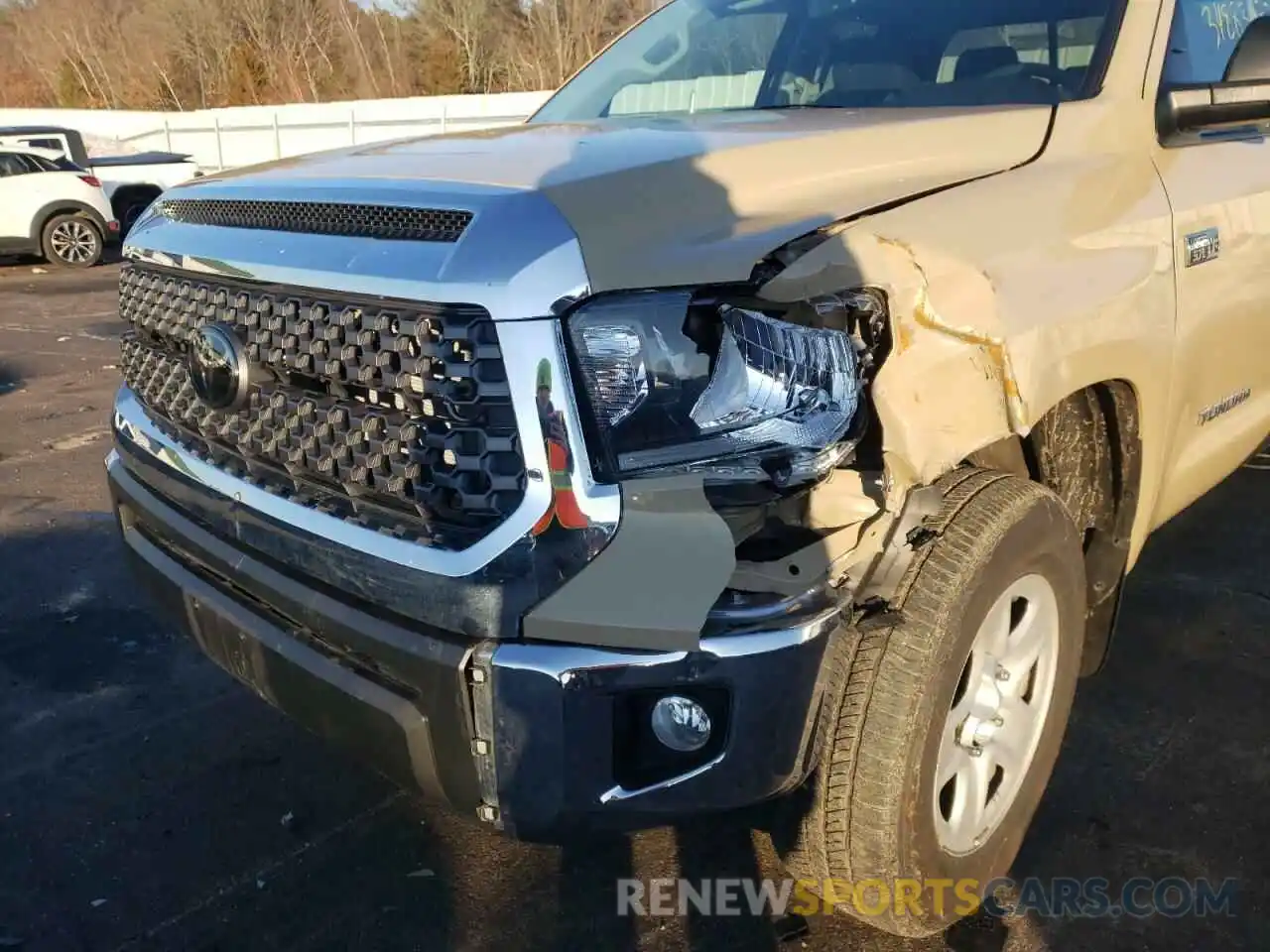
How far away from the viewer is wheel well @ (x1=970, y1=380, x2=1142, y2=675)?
2486 mm

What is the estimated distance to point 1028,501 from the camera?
7.23ft

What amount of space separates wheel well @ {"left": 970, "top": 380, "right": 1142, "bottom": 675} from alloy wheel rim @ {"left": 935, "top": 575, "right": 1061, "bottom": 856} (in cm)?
29

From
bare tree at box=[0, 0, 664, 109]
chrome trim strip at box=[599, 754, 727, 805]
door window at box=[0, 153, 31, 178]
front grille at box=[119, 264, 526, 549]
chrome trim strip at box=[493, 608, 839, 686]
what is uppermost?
bare tree at box=[0, 0, 664, 109]

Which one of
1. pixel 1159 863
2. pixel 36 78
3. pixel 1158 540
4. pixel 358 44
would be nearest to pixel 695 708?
pixel 1159 863

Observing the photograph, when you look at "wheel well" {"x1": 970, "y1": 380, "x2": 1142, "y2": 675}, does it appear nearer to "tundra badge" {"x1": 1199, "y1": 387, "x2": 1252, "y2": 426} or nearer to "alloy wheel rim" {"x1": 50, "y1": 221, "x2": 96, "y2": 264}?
"tundra badge" {"x1": 1199, "y1": 387, "x2": 1252, "y2": 426}

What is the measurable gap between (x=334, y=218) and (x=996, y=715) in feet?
5.61

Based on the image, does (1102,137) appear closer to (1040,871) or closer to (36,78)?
(1040,871)

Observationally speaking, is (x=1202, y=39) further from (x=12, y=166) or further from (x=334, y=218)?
(x=12, y=166)

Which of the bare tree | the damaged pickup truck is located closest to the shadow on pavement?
the damaged pickup truck

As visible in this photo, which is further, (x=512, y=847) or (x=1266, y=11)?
(x=1266, y=11)

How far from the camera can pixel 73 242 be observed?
15.1 m

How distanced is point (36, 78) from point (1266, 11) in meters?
56.9

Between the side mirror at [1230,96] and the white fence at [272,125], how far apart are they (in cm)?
1871

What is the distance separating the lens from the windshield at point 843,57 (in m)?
2.88
